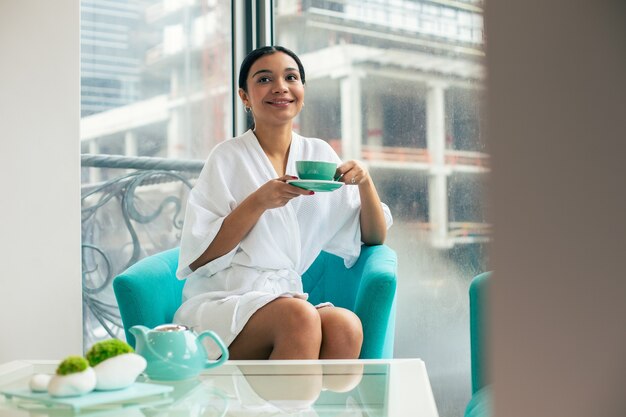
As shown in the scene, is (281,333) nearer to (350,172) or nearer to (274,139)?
(350,172)

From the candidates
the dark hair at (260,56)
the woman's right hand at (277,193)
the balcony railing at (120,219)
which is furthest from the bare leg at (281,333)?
the balcony railing at (120,219)

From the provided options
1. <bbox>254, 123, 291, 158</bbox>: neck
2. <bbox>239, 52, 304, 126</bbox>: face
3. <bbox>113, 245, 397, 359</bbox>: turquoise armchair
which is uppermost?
<bbox>239, 52, 304, 126</bbox>: face

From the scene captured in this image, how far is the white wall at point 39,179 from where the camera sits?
2527 millimetres

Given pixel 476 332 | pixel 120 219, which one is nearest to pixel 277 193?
pixel 476 332

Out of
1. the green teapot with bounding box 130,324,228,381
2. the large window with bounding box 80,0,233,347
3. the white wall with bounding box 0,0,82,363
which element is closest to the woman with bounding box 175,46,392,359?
the green teapot with bounding box 130,324,228,381

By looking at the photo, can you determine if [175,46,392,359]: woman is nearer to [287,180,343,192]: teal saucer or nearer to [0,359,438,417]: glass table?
[287,180,343,192]: teal saucer

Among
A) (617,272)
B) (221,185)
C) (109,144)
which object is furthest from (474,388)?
(109,144)

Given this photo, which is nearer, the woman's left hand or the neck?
the woman's left hand

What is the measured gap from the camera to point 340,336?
188 cm

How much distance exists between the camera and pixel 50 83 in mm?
2590

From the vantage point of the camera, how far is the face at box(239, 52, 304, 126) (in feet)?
7.56

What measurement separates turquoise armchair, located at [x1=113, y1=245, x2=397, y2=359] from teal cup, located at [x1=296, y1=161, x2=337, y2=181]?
265mm

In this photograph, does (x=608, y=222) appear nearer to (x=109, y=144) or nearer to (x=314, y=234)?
(x=314, y=234)

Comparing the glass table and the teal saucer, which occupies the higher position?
the teal saucer
